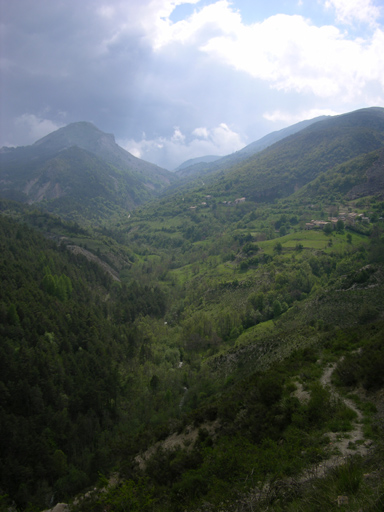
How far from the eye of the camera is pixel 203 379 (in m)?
50.7

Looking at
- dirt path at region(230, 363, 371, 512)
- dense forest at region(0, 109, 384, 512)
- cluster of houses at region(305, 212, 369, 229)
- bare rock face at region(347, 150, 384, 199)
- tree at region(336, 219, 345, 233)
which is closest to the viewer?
dirt path at region(230, 363, 371, 512)

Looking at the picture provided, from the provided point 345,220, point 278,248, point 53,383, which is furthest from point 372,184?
point 53,383

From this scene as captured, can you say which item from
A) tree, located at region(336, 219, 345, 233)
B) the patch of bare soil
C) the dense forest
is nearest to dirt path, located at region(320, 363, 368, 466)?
the dense forest

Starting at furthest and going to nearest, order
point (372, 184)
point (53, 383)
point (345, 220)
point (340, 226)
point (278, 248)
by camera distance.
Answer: point (372, 184), point (345, 220), point (278, 248), point (340, 226), point (53, 383)

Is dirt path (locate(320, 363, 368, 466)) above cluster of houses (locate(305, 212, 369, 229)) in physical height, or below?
below

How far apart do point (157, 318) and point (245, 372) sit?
55.8 metres

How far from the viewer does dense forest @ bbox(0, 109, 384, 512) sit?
14.9 metres

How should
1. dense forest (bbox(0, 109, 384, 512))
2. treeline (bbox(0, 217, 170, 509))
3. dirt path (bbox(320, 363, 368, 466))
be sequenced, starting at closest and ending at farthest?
1. dirt path (bbox(320, 363, 368, 466))
2. dense forest (bbox(0, 109, 384, 512))
3. treeline (bbox(0, 217, 170, 509))

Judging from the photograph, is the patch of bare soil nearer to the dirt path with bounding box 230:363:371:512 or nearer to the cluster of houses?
the dirt path with bounding box 230:363:371:512

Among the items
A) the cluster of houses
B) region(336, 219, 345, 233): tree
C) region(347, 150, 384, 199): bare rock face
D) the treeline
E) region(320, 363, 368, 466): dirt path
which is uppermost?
region(347, 150, 384, 199): bare rock face

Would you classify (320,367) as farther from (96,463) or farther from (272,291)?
(272,291)

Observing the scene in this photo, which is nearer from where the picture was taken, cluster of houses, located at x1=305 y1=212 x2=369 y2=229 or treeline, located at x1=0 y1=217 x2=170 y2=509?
treeline, located at x1=0 y1=217 x2=170 y2=509

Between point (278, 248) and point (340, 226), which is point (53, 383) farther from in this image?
point (340, 226)

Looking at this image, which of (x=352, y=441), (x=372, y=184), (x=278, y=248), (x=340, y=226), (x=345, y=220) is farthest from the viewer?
(x=372, y=184)
